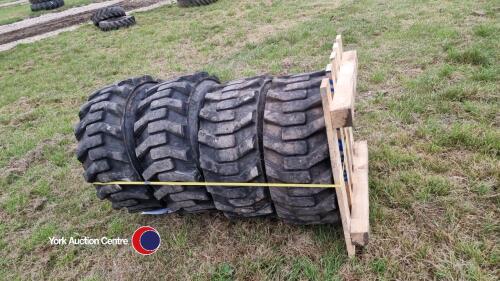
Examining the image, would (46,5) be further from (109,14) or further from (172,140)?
(172,140)

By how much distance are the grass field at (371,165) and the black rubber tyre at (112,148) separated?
1.26ft

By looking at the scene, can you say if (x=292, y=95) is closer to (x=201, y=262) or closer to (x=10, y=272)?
(x=201, y=262)

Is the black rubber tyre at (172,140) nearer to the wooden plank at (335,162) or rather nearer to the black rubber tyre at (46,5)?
the wooden plank at (335,162)

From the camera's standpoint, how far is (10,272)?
274 cm

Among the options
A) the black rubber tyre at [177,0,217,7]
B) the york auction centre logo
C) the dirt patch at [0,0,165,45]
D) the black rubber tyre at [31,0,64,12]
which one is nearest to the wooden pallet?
the york auction centre logo

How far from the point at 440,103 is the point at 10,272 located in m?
3.92

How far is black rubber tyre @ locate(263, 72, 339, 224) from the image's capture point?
79.9 inches

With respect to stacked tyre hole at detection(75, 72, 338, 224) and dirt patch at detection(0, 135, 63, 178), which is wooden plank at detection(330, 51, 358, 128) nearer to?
stacked tyre hole at detection(75, 72, 338, 224)

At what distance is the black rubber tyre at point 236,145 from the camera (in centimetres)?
218

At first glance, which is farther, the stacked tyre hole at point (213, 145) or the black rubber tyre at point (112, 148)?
the black rubber tyre at point (112, 148)

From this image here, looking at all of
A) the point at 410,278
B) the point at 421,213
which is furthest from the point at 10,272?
the point at 421,213

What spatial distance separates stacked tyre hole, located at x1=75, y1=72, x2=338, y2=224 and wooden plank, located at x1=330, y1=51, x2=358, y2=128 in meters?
0.11

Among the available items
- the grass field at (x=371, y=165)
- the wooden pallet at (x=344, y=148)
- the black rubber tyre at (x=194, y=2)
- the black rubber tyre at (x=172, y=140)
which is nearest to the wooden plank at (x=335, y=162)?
the wooden pallet at (x=344, y=148)

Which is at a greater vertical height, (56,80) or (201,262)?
(56,80)
